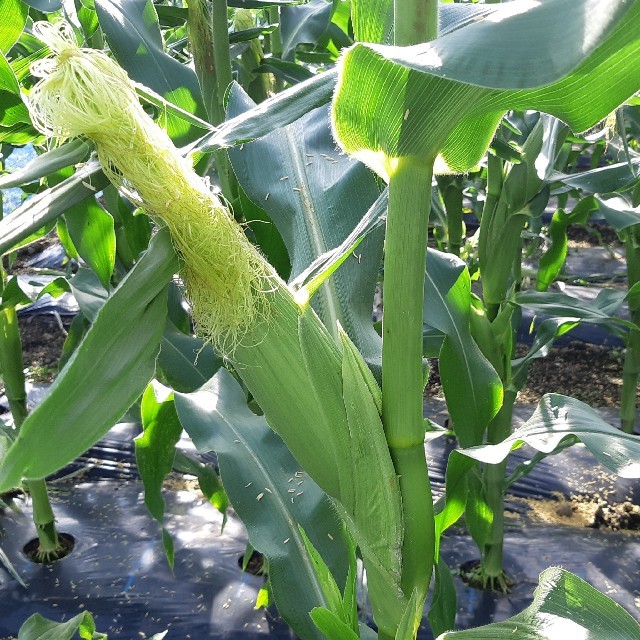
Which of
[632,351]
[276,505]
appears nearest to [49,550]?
[276,505]

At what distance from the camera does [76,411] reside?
44 centimetres

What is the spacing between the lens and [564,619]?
61 centimetres

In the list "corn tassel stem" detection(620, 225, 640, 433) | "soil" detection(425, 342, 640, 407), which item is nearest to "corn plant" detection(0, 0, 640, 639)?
"corn tassel stem" detection(620, 225, 640, 433)

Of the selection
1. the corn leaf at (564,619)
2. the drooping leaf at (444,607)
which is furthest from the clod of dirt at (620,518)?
the corn leaf at (564,619)

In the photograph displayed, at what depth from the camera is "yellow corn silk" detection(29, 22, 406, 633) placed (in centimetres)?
50

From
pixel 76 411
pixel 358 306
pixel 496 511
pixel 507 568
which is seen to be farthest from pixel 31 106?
pixel 507 568

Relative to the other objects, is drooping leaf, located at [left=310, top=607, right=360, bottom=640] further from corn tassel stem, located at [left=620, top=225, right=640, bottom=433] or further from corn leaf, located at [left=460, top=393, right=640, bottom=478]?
corn tassel stem, located at [left=620, top=225, right=640, bottom=433]

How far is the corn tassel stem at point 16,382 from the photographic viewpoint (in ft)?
5.65

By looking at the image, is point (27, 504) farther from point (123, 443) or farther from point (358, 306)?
point (358, 306)

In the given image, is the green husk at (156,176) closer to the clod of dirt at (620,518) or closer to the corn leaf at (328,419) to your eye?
the corn leaf at (328,419)

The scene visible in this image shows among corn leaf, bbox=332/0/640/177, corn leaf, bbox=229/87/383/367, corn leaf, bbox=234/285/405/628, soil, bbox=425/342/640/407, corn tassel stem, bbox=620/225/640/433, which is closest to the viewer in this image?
corn leaf, bbox=332/0/640/177

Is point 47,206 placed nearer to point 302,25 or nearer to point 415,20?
point 415,20

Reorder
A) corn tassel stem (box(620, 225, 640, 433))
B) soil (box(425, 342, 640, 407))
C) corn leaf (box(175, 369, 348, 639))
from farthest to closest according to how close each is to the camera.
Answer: soil (box(425, 342, 640, 407)) → corn tassel stem (box(620, 225, 640, 433)) → corn leaf (box(175, 369, 348, 639))

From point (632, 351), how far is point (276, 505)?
1826 mm
